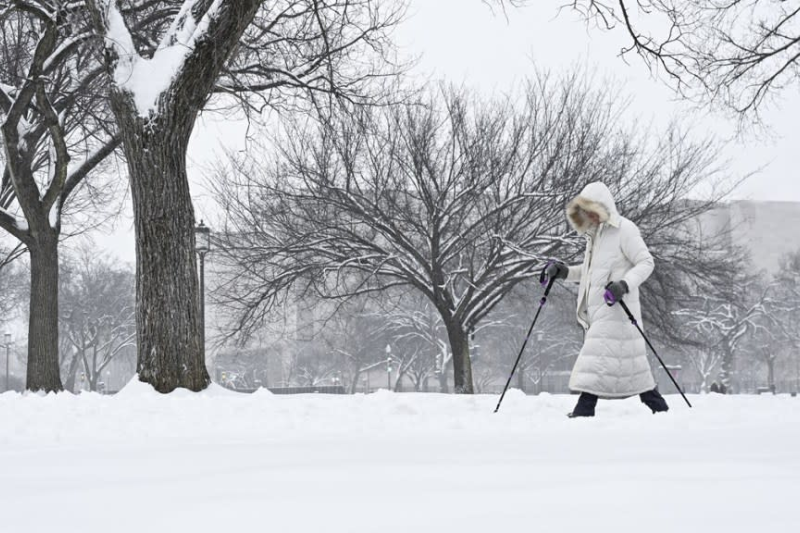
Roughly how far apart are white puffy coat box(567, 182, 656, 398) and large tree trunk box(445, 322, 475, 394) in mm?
11617

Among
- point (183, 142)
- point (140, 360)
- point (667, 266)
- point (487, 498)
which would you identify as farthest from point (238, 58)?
point (487, 498)

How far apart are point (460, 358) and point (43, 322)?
8.73 meters

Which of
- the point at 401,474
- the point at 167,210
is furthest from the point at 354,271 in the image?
the point at 401,474

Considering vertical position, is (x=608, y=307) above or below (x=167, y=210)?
below

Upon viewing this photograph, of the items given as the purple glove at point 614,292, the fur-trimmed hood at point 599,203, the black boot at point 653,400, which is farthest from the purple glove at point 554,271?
the black boot at point 653,400

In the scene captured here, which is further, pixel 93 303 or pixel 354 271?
pixel 93 303

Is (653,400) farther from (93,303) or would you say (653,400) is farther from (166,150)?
(93,303)

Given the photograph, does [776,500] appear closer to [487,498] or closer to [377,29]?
[487,498]

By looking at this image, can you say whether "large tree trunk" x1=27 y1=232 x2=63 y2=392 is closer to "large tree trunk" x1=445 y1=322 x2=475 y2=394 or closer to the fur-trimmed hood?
"large tree trunk" x1=445 y1=322 x2=475 y2=394

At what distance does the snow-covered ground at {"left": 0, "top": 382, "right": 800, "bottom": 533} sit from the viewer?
2352mm

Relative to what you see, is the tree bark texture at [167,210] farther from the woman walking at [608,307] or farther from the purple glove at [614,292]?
the purple glove at [614,292]

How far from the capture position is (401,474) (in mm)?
3092

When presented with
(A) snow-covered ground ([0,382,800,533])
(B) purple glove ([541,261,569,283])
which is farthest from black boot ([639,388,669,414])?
(B) purple glove ([541,261,569,283])

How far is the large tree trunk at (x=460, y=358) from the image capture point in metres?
18.3
